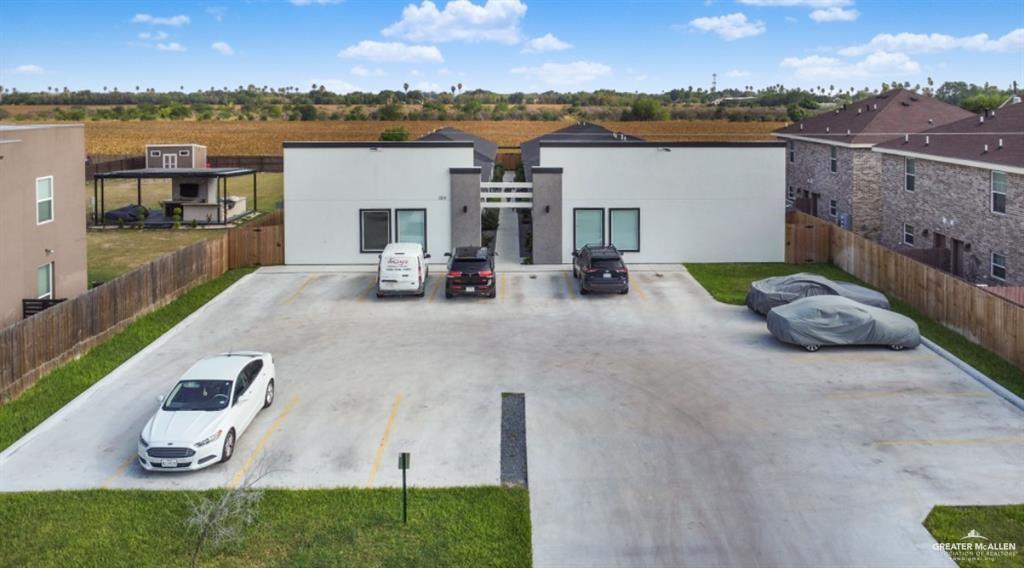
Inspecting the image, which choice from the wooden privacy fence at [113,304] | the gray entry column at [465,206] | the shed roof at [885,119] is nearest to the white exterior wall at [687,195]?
the gray entry column at [465,206]

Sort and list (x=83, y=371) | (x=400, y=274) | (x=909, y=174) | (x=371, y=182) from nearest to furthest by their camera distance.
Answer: (x=83, y=371)
(x=400, y=274)
(x=371, y=182)
(x=909, y=174)

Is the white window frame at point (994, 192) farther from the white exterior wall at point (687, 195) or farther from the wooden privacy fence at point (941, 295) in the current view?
the white exterior wall at point (687, 195)

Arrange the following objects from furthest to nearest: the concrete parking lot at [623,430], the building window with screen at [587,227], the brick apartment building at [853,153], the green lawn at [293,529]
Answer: the brick apartment building at [853,153]
the building window with screen at [587,227]
the concrete parking lot at [623,430]
the green lawn at [293,529]

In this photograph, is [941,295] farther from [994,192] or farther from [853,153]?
[853,153]

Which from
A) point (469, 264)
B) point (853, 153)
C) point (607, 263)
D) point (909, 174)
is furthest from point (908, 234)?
point (469, 264)

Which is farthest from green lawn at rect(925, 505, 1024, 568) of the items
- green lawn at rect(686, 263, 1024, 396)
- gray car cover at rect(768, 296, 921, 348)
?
gray car cover at rect(768, 296, 921, 348)

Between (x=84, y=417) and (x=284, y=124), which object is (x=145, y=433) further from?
(x=284, y=124)

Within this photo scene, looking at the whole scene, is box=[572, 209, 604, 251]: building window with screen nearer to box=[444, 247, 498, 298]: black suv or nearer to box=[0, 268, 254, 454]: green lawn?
box=[444, 247, 498, 298]: black suv
